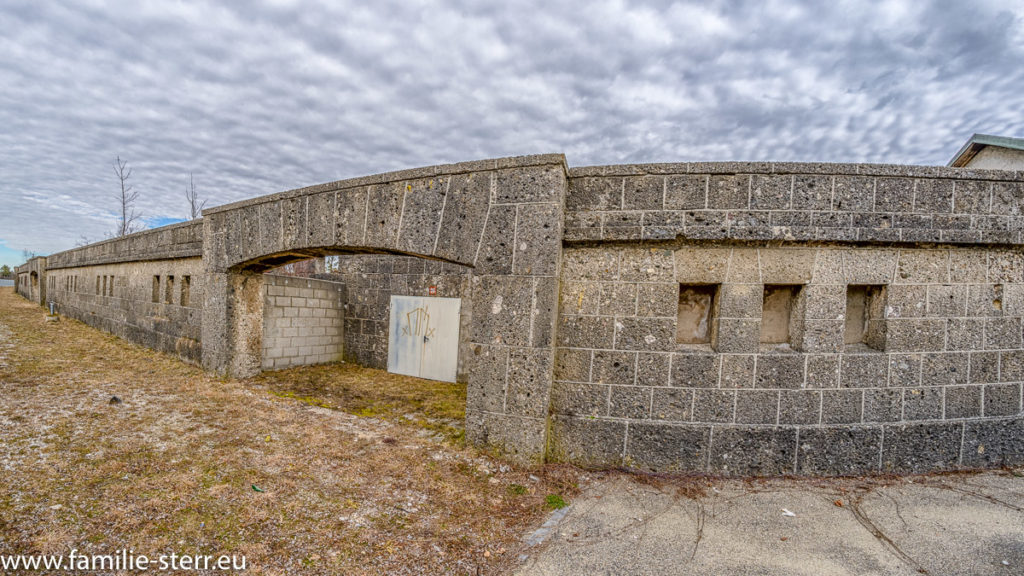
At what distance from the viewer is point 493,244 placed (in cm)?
400

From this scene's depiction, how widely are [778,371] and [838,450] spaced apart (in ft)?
2.91

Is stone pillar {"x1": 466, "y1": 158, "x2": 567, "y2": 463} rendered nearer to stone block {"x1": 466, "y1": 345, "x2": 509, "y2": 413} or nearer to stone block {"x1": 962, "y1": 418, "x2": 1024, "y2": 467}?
stone block {"x1": 466, "y1": 345, "x2": 509, "y2": 413}

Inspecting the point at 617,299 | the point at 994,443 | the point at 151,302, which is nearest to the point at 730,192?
the point at 617,299

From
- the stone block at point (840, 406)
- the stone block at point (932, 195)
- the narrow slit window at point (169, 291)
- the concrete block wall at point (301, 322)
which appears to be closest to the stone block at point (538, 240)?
the stone block at point (840, 406)

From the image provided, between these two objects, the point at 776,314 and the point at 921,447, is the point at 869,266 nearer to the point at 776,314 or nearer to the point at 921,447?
the point at 776,314

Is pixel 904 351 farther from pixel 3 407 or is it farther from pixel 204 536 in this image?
pixel 3 407

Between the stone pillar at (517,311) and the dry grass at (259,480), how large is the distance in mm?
362

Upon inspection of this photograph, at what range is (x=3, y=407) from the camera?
4.68 meters

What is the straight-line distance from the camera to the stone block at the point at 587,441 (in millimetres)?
3809

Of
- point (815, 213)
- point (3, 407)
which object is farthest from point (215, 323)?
point (815, 213)

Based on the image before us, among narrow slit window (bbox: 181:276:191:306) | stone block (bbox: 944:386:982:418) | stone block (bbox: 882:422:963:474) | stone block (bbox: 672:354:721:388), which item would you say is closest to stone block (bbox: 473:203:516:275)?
stone block (bbox: 672:354:721:388)

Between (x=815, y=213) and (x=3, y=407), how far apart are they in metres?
8.60

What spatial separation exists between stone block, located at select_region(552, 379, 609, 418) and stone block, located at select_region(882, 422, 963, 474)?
8.36 feet

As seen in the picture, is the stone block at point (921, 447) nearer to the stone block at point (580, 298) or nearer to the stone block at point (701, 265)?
the stone block at point (701, 265)
